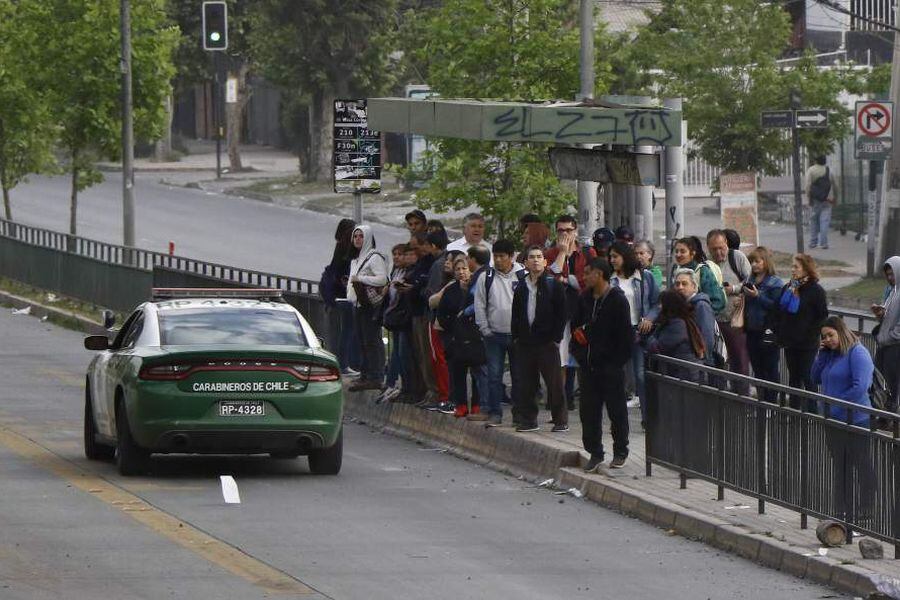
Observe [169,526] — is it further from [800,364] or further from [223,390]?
[800,364]

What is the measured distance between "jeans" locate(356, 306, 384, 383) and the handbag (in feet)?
12.8

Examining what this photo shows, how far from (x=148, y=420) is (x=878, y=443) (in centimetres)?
593

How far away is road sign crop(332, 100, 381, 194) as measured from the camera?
22.8m

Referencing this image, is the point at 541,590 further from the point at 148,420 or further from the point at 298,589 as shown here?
the point at 148,420

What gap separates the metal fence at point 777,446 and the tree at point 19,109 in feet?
84.1

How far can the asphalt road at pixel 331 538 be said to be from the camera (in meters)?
11.8

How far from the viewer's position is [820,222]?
132 feet

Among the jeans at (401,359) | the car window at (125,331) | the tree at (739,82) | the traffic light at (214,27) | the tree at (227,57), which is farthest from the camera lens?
the tree at (227,57)

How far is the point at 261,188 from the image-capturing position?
5794cm

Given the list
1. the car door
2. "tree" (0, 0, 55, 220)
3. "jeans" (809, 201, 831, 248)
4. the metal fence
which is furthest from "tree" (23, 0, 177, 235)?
the metal fence

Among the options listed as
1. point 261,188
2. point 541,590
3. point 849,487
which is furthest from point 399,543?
point 261,188

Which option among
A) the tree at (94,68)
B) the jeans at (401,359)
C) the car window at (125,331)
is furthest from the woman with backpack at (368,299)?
the tree at (94,68)

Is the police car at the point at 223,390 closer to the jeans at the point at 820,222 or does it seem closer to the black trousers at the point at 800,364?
the black trousers at the point at 800,364

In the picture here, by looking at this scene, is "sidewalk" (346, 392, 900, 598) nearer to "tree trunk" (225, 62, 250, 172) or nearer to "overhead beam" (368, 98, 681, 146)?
"overhead beam" (368, 98, 681, 146)
